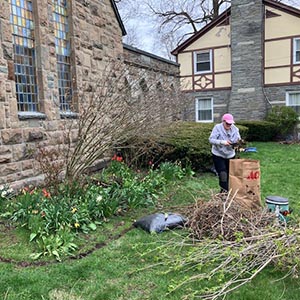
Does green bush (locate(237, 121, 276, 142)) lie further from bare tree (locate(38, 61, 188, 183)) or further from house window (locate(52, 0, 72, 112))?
house window (locate(52, 0, 72, 112))

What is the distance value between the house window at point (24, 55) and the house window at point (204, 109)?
13.7 metres

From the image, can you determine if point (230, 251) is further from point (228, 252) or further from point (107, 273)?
point (107, 273)

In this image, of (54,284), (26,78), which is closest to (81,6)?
(26,78)

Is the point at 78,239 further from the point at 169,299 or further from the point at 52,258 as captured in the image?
the point at 169,299

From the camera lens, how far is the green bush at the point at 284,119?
16.5 m

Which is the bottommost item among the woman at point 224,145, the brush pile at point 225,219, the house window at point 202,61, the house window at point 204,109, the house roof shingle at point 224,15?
the brush pile at point 225,219

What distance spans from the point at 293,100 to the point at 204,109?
4.77 metres

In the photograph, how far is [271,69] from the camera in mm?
17609

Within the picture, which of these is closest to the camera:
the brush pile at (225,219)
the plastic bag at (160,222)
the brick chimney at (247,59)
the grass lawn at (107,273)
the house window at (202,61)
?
the grass lawn at (107,273)

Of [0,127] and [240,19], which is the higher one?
[240,19]

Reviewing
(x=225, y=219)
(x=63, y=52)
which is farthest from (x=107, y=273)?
(x=63, y=52)

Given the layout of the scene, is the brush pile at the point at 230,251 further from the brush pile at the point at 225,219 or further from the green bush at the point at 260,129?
the green bush at the point at 260,129

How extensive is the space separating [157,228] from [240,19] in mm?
15951

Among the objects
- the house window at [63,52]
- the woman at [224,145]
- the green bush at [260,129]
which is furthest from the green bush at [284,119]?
the house window at [63,52]
